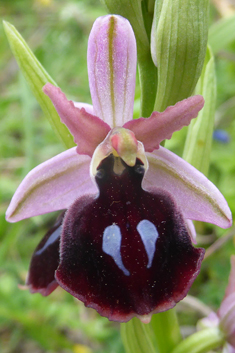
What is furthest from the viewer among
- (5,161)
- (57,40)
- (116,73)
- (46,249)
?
(57,40)

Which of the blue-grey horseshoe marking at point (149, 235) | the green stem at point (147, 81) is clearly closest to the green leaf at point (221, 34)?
the green stem at point (147, 81)

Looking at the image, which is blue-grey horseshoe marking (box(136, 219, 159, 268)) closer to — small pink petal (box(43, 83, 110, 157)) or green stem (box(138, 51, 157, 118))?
small pink petal (box(43, 83, 110, 157))

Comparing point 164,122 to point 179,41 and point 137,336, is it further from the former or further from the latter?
point 137,336

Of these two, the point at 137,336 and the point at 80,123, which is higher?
the point at 80,123

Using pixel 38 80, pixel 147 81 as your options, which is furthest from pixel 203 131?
pixel 38 80

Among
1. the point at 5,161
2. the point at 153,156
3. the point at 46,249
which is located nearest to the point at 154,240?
the point at 153,156

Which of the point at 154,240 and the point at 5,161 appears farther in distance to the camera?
the point at 5,161

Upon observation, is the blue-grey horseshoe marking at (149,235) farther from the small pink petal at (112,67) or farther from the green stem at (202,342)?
the green stem at (202,342)

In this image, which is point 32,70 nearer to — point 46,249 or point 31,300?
point 46,249
